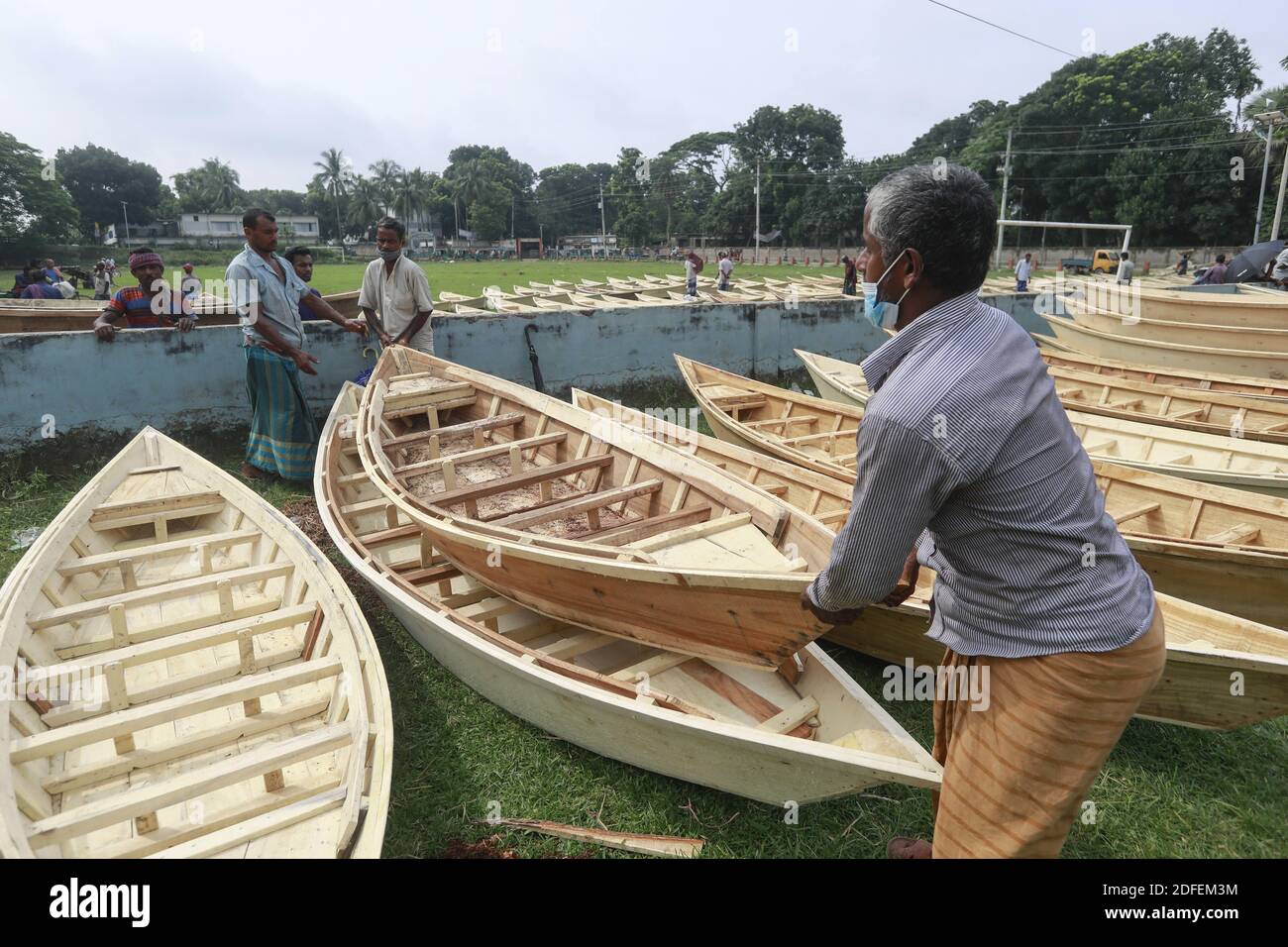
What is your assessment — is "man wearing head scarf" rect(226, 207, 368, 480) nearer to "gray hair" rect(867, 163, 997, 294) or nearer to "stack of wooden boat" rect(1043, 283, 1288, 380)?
"gray hair" rect(867, 163, 997, 294)

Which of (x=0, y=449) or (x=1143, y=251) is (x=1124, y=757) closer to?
(x=0, y=449)

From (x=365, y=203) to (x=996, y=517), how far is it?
101 metres

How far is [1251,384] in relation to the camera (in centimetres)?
862

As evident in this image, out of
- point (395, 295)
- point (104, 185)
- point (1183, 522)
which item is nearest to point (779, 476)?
point (1183, 522)

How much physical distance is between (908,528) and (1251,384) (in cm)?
972

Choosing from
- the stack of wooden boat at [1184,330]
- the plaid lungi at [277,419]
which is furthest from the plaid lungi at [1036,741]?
the stack of wooden boat at [1184,330]

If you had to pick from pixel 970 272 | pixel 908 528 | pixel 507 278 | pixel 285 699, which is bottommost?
pixel 285 699

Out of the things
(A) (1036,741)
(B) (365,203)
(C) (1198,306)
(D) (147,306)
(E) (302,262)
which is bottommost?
(A) (1036,741)

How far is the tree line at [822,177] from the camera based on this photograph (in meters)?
43.8

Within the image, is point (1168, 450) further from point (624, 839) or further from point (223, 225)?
point (223, 225)

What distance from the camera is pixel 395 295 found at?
302 inches

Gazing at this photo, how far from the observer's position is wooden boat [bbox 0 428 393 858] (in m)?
2.66

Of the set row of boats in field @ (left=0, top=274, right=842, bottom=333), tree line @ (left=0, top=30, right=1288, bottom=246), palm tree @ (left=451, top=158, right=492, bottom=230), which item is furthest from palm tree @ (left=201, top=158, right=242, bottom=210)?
row of boats in field @ (left=0, top=274, right=842, bottom=333)
